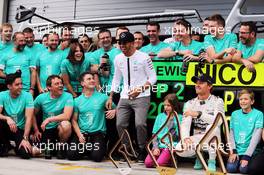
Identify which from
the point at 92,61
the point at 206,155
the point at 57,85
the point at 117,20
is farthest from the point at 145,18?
the point at 206,155

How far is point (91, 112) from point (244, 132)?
7.28 feet

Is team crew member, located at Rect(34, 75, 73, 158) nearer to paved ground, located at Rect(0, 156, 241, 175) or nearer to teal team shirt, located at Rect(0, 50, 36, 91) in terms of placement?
paved ground, located at Rect(0, 156, 241, 175)

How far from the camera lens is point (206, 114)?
574cm

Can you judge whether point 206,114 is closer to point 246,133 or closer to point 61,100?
point 246,133

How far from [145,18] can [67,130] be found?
138 inches

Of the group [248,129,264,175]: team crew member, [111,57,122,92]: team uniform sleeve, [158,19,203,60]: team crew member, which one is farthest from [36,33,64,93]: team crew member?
[248,129,264,175]: team crew member

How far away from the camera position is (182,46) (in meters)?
6.63

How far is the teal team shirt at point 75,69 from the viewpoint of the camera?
7.06m

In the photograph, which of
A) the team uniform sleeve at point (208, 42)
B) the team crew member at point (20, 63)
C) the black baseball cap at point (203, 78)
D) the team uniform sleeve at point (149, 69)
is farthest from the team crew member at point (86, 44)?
the black baseball cap at point (203, 78)

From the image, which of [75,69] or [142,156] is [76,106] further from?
[142,156]

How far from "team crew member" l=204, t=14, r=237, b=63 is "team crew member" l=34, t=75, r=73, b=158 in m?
2.16

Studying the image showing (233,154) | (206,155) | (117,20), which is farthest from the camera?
(117,20)

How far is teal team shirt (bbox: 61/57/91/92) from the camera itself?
23.2ft

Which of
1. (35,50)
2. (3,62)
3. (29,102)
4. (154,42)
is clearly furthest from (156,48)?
(3,62)
